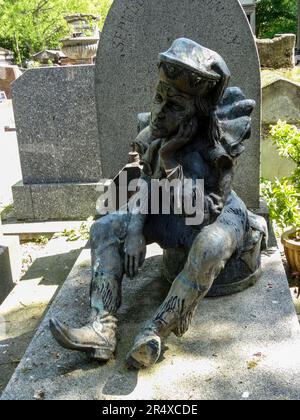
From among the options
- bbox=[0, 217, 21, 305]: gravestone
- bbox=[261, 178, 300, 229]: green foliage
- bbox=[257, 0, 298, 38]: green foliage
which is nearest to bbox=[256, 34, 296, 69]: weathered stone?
bbox=[261, 178, 300, 229]: green foliage

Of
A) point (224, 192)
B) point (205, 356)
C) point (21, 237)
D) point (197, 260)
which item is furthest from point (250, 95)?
point (21, 237)

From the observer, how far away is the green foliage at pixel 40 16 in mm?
23969

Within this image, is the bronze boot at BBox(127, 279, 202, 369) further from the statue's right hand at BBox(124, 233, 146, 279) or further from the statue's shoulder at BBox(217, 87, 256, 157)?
the statue's shoulder at BBox(217, 87, 256, 157)

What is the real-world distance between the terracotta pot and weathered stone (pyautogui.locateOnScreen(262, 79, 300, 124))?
198cm

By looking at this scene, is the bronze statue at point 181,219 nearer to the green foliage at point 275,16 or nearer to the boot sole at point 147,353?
the boot sole at point 147,353

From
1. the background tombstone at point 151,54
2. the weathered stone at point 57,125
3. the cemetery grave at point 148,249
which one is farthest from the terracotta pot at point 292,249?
the weathered stone at point 57,125

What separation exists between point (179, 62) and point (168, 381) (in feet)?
4.55

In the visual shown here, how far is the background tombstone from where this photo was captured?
143 inches

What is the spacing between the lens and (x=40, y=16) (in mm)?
25500

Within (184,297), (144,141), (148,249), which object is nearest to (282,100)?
(148,249)

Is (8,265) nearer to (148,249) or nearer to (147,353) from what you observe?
(148,249)

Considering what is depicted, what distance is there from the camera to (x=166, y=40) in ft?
12.3

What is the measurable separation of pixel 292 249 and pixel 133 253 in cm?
192

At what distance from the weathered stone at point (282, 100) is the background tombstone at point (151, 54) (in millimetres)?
2160
